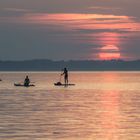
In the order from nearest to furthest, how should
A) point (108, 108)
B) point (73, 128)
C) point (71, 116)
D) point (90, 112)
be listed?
point (73, 128) < point (71, 116) < point (90, 112) < point (108, 108)

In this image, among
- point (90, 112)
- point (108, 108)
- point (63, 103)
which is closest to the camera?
point (90, 112)

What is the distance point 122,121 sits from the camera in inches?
1148

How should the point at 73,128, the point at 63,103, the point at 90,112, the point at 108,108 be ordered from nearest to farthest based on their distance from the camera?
the point at 73,128, the point at 90,112, the point at 108,108, the point at 63,103

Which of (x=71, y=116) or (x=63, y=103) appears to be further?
(x=63, y=103)

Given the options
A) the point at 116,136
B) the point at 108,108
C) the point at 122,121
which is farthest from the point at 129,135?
the point at 108,108

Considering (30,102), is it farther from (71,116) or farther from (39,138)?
(39,138)

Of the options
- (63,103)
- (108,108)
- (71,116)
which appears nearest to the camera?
(71,116)

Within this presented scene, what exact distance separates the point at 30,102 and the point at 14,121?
12439mm

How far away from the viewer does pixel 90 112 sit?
33.6m

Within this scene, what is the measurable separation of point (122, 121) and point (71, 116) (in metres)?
3.08

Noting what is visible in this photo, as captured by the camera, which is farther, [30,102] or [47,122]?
[30,102]

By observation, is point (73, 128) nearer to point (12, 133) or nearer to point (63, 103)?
point (12, 133)

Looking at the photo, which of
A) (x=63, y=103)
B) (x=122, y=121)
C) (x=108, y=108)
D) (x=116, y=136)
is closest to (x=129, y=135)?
(x=116, y=136)

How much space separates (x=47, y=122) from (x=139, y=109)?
8327mm
